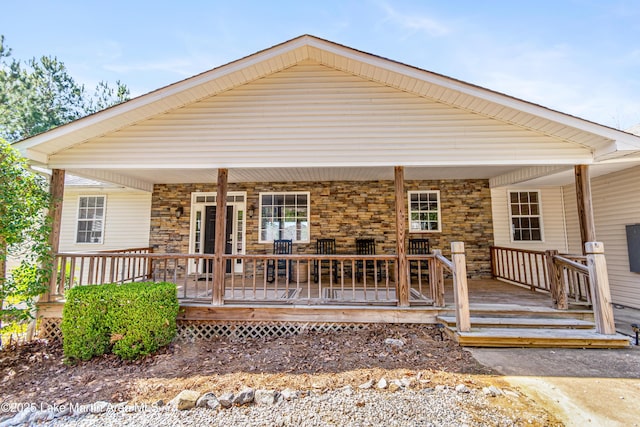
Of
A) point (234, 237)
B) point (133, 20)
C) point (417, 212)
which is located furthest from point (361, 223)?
point (133, 20)

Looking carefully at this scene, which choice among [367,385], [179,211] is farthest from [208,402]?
[179,211]

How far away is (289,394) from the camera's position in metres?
2.86

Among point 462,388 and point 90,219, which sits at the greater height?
point 90,219

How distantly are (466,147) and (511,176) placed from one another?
10.5 ft

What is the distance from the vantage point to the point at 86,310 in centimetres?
393

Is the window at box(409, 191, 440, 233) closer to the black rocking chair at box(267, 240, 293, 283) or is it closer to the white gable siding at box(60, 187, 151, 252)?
the black rocking chair at box(267, 240, 293, 283)

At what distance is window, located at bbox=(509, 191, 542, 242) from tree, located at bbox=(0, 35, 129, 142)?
72.9 ft

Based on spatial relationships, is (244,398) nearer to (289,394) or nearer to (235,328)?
(289,394)

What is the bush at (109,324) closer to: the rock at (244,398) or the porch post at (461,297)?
the rock at (244,398)

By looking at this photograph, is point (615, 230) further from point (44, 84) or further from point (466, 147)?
point (44, 84)

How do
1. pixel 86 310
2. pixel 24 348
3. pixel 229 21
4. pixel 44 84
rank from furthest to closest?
1. pixel 44 84
2. pixel 229 21
3. pixel 24 348
4. pixel 86 310

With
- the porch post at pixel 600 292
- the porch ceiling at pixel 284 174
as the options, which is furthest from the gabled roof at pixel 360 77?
the porch post at pixel 600 292

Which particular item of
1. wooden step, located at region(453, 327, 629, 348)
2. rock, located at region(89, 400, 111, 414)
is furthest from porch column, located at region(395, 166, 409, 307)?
rock, located at region(89, 400, 111, 414)

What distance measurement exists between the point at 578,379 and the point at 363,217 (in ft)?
17.7
